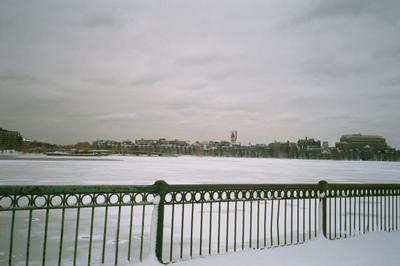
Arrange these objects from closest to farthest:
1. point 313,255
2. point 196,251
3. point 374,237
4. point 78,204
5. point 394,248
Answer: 1. point 78,204
2. point 313,255
3. point 394,248
4. point 374,237
5. point 196,251

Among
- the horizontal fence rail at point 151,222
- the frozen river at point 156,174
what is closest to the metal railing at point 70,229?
the horizontal fence rail at point 151,222

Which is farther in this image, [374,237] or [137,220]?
[137,220]

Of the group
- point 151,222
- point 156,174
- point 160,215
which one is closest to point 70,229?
point 151,222

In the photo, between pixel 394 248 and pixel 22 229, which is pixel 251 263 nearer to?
pixel 394 248

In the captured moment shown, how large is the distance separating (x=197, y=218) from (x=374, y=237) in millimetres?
6852

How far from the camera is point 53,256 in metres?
8.47

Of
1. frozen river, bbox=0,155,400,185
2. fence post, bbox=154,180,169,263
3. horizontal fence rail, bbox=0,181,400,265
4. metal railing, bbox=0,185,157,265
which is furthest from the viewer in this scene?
frozen river, bbox=0,155,400,185

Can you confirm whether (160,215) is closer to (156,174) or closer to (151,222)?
(151,222)

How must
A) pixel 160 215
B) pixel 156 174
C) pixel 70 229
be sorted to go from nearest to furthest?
1. pixel 160 215
2. pixel 70 229
3. pixel 156 174

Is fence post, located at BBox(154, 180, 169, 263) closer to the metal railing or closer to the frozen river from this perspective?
the metal railing

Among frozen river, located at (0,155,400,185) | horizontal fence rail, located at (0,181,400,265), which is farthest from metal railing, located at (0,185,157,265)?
frozen river, located at (0,155,400,185)

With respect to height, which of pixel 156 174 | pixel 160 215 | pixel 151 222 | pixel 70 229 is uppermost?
pixel 160 215

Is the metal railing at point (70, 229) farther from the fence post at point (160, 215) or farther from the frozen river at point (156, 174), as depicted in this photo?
the frozen river at point (156, 174)

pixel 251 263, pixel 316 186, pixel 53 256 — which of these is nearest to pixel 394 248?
pixel 316 186
